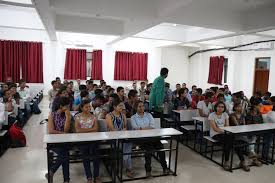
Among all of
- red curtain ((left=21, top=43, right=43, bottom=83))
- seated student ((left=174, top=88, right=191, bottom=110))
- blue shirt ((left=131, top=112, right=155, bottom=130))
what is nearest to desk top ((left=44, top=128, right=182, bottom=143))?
blue shirt ((left=131, top=112, right=155, bottom=130))

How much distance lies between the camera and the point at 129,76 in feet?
37.5

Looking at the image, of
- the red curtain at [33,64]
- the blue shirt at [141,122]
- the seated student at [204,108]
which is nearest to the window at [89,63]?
the red curtain at [33,64]

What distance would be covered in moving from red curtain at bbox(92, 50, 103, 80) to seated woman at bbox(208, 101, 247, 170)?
7797 millimetres

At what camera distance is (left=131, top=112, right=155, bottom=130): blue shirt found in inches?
137

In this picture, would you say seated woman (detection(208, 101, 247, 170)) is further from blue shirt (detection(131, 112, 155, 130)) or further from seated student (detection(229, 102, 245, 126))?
blue shirt (detection(131, 112, 155, 130))

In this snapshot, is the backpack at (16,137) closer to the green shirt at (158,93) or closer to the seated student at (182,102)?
the green shirt at (158,93)

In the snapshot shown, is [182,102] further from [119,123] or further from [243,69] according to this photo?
[243,69]

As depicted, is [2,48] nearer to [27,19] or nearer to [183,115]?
[27,19]

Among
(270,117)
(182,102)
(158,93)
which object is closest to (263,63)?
(182,102)

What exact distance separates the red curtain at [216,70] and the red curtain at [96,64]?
208 inches

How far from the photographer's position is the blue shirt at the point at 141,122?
11.4 ft

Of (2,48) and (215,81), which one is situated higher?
(2,48)

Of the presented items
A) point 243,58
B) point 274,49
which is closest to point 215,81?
point 243,58

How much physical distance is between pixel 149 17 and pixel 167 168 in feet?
10.0
